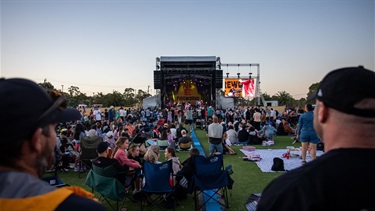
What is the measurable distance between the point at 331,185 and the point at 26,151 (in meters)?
1.20

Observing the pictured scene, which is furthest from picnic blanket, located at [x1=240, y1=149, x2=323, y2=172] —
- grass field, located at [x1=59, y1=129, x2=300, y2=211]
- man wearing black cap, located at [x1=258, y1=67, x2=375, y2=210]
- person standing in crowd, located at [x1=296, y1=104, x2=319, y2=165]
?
man wearing black cap, located at [x1=258, y1=67, x2=375, y2=210]

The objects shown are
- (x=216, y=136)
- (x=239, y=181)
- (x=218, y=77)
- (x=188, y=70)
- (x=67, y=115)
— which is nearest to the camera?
(x=67, y=115)

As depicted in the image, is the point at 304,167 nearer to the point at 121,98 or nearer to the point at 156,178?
the point at 156,178

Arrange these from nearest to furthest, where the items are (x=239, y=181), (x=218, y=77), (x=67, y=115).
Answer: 1. (x=67, y=115)
2. (x=239, y=181)
3. (x=218, y=77)

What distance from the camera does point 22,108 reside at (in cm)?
86

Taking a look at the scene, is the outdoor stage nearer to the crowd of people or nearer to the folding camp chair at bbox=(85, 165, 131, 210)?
the folding camp chair at bbox=(85, 165, 131, 210)

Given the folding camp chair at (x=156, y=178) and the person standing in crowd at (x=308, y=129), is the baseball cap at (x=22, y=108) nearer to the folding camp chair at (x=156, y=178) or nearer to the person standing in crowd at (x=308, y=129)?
the folding camp chair at (x=156, y=178)

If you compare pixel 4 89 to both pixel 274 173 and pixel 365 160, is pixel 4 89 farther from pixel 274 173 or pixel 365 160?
pixel 274 173

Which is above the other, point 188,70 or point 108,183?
point 188,70

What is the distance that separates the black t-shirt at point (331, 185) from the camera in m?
0.87

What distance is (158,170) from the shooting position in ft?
14.0

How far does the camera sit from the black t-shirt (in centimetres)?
87

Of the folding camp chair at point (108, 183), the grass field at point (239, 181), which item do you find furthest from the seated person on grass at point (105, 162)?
the grass field at point (239, 181)

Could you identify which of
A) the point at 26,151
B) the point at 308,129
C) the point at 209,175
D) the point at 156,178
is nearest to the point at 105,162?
the point at 156,178
